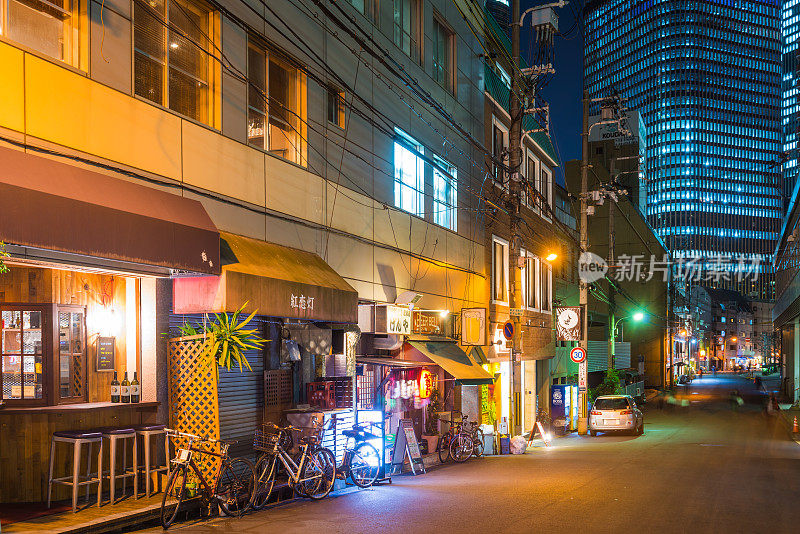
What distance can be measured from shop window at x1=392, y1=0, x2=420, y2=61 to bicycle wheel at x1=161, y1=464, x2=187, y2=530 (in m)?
13.4

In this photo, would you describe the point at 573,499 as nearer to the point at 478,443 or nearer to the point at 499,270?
the point at 478,443

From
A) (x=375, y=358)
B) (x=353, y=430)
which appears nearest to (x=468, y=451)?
(x=375, y=358)

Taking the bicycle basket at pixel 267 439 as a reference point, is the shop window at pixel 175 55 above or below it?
above

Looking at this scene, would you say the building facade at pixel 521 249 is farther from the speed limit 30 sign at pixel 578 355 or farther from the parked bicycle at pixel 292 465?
the parked bicycle at pixel 292 465

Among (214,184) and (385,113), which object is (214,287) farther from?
(385,113)

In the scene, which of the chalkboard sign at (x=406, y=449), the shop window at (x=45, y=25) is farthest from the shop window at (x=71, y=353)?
the chalkboard sign at (x=406, y=449)

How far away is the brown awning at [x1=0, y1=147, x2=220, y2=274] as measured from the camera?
337 inches

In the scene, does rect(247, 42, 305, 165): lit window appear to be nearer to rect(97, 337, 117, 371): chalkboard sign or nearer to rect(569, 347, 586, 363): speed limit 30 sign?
rect(97, 337, 117, 371): chalkboard sign

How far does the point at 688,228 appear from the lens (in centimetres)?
19475

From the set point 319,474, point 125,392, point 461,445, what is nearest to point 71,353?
point 125,392

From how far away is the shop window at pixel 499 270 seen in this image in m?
29.3

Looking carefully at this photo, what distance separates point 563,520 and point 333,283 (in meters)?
6.31

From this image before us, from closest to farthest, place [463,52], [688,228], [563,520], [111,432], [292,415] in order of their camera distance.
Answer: [111,432] → [563,520] → [292,415] → [463,52] → [688,228]

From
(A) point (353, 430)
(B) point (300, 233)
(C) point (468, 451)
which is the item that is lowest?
(C) point (468, 451)
